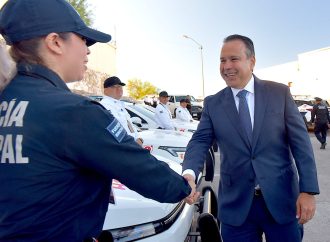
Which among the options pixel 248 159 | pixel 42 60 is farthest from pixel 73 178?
pixel 248 159

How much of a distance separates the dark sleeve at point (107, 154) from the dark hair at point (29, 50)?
26 centimetres

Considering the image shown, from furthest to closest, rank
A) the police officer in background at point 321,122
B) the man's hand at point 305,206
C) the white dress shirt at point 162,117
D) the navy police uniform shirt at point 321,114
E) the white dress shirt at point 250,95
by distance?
the navy police uniform shirt at point 321,114 < the police officer in background at point 321,122 < the white dress shirt at point 162,117 < the white dress shirt at point 250,95 < the man's hand at point 305,206

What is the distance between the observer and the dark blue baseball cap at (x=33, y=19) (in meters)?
1.16

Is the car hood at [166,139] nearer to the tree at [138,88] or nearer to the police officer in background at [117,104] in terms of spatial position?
the police officer in background at [117,104]

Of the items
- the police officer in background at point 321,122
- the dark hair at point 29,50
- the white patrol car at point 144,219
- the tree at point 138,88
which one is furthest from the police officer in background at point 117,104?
the tree at point 138,88

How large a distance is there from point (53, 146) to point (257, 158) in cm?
146

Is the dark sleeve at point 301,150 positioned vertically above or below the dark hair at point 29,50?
below

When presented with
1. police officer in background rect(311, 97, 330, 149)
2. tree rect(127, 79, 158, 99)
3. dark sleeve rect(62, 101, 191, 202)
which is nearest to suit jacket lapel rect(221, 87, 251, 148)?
dark sleeve rect(62, 101, 191, 202)

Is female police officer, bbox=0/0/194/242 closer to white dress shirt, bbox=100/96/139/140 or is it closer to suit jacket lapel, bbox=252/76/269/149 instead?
suit jacket lapel, bbox=252/76/269/149

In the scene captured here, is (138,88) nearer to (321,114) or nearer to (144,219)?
(321,114)

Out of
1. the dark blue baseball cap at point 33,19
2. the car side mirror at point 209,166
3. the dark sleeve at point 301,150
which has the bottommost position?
the car side mirror at point 209,166

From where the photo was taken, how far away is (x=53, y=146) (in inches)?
42.0

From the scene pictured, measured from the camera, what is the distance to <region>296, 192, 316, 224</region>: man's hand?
6.67 feet

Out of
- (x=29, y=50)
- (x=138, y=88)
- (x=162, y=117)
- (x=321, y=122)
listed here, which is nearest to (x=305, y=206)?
(x=29, y=50)
